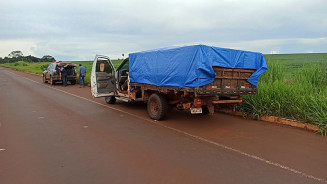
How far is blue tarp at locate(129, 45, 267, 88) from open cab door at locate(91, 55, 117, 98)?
2.26m

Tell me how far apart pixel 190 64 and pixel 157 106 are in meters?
1.91

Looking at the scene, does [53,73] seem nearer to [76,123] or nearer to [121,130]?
[76,123]

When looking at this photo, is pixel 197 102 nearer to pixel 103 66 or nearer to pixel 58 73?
pixel 103 66

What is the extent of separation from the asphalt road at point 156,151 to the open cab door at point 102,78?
2150 millimetres

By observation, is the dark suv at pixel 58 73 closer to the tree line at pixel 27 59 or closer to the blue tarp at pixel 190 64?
the blue tarp at pixel 190 64

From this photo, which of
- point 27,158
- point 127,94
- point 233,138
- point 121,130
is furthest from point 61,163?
point 127,94

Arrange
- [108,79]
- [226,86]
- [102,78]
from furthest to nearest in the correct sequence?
[108,79]
[102,78]
[226,86]

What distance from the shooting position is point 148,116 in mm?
7492

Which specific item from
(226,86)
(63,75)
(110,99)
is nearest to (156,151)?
(226,86)

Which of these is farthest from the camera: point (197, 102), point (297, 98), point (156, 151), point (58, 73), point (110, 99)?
point (58, 73)

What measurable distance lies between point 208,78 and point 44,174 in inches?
148

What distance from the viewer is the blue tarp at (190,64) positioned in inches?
217

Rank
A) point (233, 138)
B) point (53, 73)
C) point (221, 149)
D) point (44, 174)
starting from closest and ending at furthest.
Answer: point (44, 174)
point (221, 149)
point (233, 138)
point (53, 73)

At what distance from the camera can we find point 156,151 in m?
4.40
